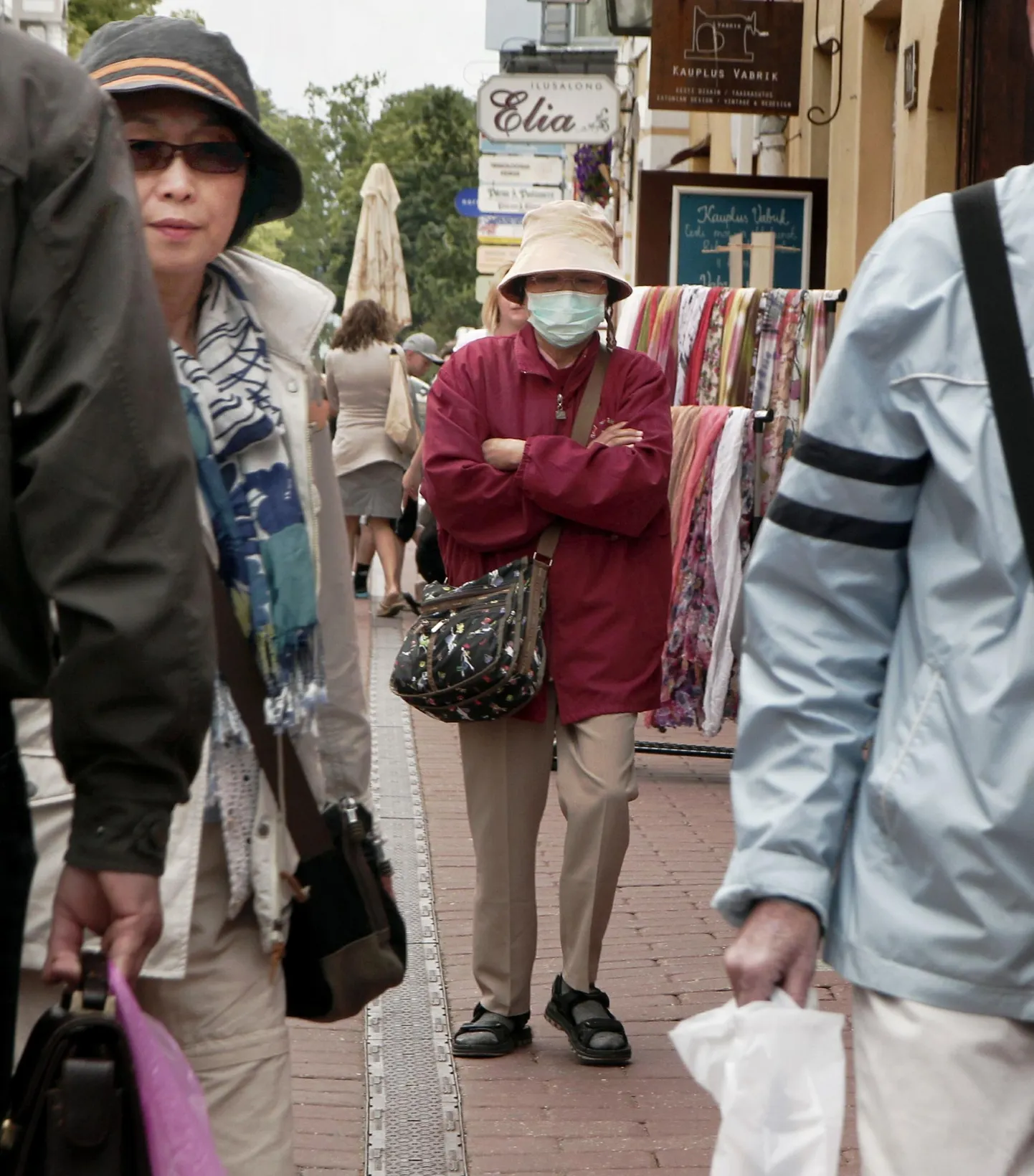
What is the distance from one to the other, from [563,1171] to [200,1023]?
5.59ft

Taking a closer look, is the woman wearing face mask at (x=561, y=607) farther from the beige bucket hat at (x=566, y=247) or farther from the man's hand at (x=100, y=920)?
the man's hand at (x=100, y=920)

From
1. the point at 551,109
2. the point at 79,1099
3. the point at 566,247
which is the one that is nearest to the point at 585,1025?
the point at 566,247

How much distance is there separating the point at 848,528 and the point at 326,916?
108 centimetres

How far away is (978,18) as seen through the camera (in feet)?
24.1

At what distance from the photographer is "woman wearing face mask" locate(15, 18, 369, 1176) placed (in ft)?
9.70

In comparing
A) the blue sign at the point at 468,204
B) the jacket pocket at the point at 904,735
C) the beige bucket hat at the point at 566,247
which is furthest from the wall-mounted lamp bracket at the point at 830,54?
the blue sign at the point at 468,204

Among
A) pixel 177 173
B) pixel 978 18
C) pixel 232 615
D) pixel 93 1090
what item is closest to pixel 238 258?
pixel 177 173

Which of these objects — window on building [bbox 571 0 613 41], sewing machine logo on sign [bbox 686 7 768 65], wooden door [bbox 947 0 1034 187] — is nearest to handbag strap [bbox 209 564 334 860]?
wooden door [bbox 947 0 1034 187]

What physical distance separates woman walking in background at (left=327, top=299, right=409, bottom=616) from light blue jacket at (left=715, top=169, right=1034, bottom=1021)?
1179 centimetres

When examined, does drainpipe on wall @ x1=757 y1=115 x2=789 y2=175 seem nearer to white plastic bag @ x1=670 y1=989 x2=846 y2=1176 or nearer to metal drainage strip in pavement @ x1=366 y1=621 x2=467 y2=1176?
metal drainage strip in pavement @ x1=366 y1=621 x2=467 y2=1176

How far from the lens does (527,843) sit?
5.30 meters

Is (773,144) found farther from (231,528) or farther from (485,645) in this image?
(231,528)

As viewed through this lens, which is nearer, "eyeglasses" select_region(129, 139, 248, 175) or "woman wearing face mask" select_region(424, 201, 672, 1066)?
"eyeglasses" select_region(129, 139, 248, 175)

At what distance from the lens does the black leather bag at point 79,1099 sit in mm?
2217
